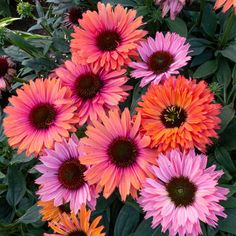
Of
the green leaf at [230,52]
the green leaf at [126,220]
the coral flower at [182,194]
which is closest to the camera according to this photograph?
the coral flower at [182,194]

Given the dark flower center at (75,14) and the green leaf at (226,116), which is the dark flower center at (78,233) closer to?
the green leaf at (226,116)

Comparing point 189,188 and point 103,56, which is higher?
point 103,56

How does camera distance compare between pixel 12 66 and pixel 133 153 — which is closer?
pixel 133 153

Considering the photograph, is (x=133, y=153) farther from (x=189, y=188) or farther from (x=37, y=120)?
(x=37, y=120)

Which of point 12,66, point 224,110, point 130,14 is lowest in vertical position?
point 224,110

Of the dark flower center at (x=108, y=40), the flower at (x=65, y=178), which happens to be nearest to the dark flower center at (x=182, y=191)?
the flower at (x=65, y=178)

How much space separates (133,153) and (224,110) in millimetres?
353

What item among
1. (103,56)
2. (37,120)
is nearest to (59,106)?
(37,120)

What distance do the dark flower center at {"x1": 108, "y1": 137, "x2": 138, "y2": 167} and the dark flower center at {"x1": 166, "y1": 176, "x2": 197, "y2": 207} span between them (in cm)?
12

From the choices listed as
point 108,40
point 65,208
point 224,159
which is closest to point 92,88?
point 108,40

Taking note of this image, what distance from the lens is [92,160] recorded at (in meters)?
1.15

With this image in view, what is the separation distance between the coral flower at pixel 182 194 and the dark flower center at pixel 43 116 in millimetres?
344

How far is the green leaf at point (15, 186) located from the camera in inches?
64.2

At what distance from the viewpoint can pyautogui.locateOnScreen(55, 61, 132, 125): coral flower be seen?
4.17 feet
